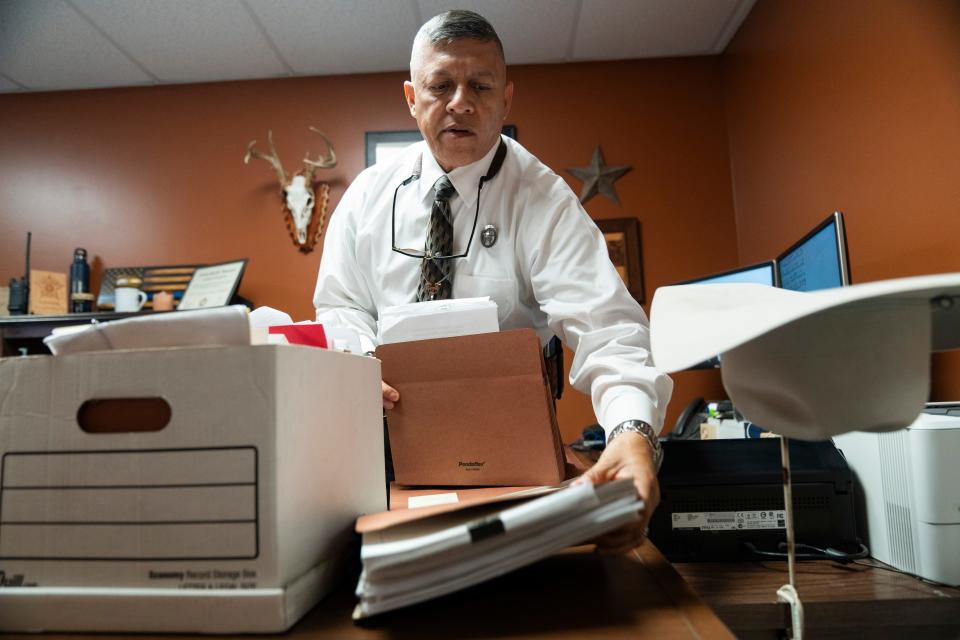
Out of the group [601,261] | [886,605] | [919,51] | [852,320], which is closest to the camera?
[852,320]

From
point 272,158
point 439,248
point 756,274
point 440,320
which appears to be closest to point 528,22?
point 272,158

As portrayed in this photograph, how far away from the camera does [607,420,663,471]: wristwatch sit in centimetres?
75

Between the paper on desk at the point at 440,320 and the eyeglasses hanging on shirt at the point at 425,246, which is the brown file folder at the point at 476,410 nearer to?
A: the paper on desk at the point at 440,320

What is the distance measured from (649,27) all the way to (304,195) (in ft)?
6.64

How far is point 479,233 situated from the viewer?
4.08 feet

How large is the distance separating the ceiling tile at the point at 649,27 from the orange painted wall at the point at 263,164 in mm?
104

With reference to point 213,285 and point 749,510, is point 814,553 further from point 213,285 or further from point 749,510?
point 213,285

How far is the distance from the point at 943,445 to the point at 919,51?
4.78ft

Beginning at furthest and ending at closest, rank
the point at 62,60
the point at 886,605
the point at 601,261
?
the point at 62,60, the point at 601,261, the point at 886,605

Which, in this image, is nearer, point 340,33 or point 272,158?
point 340,33

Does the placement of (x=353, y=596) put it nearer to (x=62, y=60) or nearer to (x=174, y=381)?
(x=174, y=381)

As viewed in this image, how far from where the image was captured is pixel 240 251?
3420 millimetres

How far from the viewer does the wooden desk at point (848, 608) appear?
676 millimetres

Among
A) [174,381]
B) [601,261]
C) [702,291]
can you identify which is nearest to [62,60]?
[601,261]
